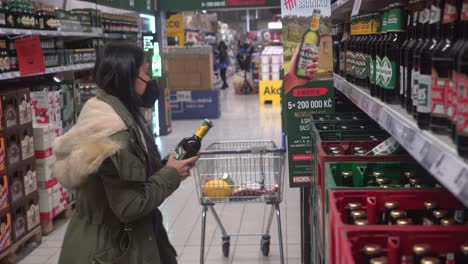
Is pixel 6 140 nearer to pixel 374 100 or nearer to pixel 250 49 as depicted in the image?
pixel 374 100

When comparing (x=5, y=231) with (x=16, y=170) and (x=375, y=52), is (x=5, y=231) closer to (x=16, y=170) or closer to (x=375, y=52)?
(x=16, y=170)

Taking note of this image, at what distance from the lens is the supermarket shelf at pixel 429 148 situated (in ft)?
3.56

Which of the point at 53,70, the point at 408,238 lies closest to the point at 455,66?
the point at 408,238

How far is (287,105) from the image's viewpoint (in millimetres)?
3633

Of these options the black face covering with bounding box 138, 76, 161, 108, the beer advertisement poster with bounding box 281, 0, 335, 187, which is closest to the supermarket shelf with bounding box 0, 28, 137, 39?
the black face covering with bounding box 138, 76, 161, 108

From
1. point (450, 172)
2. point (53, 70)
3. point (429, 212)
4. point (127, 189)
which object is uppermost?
point (53, 70)

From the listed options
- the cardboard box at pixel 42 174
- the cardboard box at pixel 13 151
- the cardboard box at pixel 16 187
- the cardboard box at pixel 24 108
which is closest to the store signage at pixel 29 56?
the cardboard box at pixel 24 108

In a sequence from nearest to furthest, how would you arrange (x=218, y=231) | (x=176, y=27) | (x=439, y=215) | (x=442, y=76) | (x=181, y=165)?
(x=442, y=76)
(x=439, y=215)
(x=181, y=165)
(x=218, y=231)
(x=176, y=27)

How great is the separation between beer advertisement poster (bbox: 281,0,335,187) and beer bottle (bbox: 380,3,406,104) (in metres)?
1.45

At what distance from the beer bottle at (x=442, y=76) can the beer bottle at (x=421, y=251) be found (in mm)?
285

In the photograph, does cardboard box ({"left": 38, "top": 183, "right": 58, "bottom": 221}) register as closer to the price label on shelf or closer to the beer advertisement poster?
the beer advertisement poster

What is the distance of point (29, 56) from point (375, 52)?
3974 mm

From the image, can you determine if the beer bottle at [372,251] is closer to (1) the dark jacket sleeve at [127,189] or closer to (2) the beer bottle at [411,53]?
(2) the beer bottle at [411,53]

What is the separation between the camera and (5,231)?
15.2 feet
